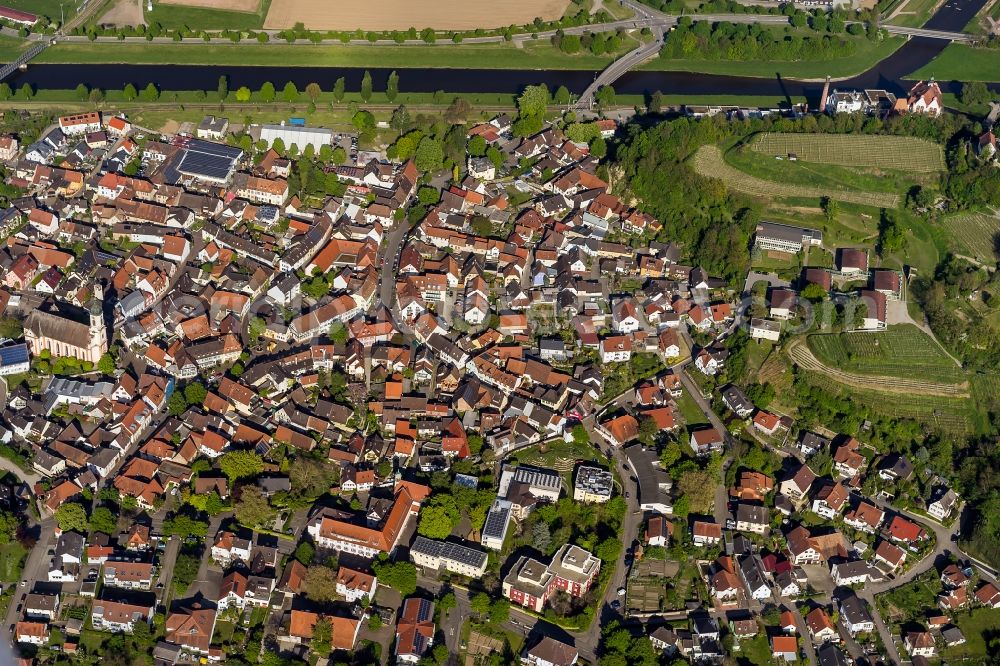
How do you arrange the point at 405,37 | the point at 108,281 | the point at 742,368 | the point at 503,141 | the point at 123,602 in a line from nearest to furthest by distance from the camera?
the point at 123,602 < the point at 742,368 < the point at 108,281 < the point at 503,141 < the point at 405,37

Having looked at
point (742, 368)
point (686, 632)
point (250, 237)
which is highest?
point (250, 237)

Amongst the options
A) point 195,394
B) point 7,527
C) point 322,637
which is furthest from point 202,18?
point 322,637

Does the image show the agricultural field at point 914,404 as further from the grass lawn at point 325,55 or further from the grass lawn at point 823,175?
the grass lawn at point 325,55

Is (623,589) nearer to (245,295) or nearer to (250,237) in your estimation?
(245,295)

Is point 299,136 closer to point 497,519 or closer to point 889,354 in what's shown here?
point 497,519

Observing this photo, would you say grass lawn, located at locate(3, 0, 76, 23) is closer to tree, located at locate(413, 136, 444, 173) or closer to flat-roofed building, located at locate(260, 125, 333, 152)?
flat-roofed building, located at locate(260, 125, 333, 152)

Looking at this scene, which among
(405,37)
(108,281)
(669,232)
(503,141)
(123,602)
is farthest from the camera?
(405,37)

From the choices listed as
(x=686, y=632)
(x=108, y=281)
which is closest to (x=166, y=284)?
(x=108, y=281)

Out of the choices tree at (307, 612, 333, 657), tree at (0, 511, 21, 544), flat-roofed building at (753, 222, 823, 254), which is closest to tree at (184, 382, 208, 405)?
tree at (0, 511, 21, 544)
